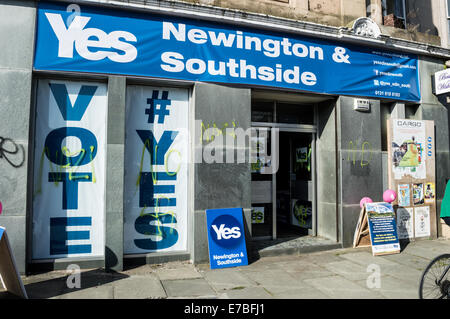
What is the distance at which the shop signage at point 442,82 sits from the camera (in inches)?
317

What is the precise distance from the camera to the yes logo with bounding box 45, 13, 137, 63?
216 inches

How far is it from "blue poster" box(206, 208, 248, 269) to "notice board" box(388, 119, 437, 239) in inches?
161

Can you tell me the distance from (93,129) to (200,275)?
3.27 meters

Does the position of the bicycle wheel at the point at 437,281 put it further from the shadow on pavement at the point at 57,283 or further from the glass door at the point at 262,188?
the shadow on pavement at the point at 57,283

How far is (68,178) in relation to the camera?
5641 mm

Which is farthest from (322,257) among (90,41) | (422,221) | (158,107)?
(90,41)

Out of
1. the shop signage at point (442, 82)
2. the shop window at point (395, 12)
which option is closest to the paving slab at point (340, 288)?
the shop signage at point (442, 82)

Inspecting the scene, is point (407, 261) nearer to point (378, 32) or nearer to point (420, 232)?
point (420, 232)

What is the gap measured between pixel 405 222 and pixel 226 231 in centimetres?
471

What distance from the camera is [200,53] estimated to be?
20.2ft

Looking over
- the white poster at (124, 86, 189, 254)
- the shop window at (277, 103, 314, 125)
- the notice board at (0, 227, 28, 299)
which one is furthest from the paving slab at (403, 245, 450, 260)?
the notice board at (0, 227, 28, 299)

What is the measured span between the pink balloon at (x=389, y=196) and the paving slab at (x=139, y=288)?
17.2ft

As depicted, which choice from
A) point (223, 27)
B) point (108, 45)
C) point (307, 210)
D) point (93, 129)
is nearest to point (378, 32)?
point (223, 27)

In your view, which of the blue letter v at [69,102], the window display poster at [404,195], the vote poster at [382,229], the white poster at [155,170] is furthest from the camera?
the window display poster at [404,195]
